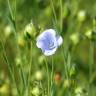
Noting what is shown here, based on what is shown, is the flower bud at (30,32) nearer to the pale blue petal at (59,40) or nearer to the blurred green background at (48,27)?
the pale blue petal at (59,40)

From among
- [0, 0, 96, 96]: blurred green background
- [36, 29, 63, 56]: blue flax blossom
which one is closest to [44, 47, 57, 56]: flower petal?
[36, 29, 63, 56]: blue flax blossom

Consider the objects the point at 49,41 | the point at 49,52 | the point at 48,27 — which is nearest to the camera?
the point at 49,52

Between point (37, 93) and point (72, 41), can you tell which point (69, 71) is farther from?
point (72, 41)

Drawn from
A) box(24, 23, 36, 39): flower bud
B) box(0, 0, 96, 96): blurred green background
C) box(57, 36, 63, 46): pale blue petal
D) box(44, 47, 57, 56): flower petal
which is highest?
box(24, 23, 36, 39): flower bud

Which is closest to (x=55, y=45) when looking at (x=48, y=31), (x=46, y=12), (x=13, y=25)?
(x=48, y=31)

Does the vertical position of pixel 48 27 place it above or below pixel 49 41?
below

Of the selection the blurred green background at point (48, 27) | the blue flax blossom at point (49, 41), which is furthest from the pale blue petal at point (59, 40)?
the blurred green background at point (48, 27)

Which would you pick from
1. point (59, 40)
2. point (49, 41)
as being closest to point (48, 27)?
point (49, 41)

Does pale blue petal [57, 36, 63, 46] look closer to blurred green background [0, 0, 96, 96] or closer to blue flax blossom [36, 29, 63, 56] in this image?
blue flax blossom [36, 29, 63, 56]

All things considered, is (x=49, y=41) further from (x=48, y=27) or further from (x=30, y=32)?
(x=48, y=27)
